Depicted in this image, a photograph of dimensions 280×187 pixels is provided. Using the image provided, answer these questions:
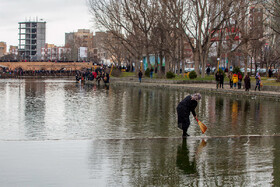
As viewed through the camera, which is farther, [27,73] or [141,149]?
[27,73]

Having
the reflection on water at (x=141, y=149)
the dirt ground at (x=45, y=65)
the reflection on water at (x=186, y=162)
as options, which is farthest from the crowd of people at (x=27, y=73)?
the reflection on water at (x=186, y=162)

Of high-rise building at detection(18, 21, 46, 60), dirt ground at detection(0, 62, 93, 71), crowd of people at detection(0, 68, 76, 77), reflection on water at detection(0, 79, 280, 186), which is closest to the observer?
reflection on water at detection(0, 79, 280, 186)

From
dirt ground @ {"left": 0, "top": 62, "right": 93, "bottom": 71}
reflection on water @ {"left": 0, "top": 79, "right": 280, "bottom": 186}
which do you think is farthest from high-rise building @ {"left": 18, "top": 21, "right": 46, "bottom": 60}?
reflection on water @ {"left": 0, "top": 79, "right": 280, "bottom": 186}

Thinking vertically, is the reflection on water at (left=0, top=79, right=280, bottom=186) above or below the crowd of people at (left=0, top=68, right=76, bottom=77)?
below

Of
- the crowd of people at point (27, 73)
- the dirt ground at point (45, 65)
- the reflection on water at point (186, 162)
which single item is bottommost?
the reflection on water at point (186, 162)

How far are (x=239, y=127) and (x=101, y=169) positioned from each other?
740 cm

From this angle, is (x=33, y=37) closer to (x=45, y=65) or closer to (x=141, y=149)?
(x=45, y=65)

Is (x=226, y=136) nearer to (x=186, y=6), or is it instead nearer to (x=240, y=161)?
(x=240, y=161)

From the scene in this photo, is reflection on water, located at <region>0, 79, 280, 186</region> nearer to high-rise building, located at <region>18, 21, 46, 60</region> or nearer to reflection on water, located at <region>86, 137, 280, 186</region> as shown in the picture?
reflection on water, located at <region>86, 137, 280, 186</region>

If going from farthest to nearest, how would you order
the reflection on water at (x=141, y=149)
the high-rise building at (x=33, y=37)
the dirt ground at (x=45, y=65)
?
1. the high-rise building at (x=33, y=37)
2. the dirt ground at (x=45, y=65)
3. the reflection on water at (x=141, y=149)

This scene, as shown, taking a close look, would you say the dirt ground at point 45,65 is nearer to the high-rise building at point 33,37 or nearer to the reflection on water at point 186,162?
the high-rise building at point 33,37

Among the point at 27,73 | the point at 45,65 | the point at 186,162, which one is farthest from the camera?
the point at 45,65

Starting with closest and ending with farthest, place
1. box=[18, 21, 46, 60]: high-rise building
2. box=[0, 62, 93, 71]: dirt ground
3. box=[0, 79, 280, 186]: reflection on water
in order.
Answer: box=[0, 79, 280, 186]: reflection on water < box=[0, 62, 93, 71]: dirt ground < box=[18, 21, 46, 60]: high-rise building

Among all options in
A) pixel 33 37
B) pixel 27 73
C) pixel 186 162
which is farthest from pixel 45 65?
pixel 186 162
